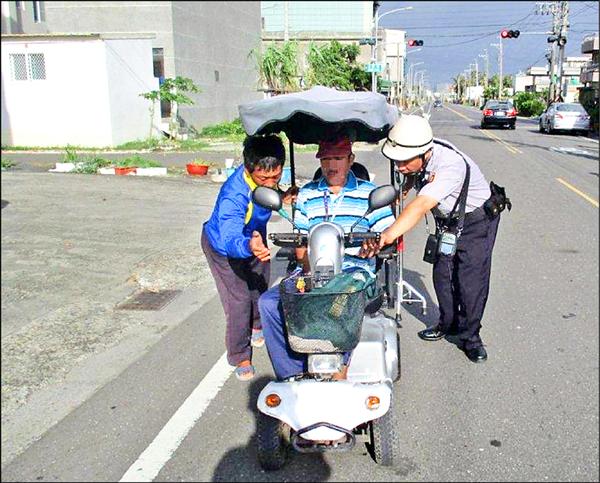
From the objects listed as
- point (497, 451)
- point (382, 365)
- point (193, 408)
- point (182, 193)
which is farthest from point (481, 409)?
point (182, 193)

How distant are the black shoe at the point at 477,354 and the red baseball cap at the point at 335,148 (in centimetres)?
179

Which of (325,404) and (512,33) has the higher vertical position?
(512,33)

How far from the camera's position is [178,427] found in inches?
137

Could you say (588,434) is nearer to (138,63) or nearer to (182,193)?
(182,193)

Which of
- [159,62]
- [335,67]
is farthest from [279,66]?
[335,67]

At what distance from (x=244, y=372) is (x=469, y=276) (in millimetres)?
1691

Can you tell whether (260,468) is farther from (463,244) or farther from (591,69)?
(591,69)

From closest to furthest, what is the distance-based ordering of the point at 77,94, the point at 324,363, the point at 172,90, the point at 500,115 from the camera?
the point at 324,363 < the point at 77,94 < the point at 172,90 < the point at 500,115

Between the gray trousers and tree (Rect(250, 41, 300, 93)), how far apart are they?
1945 centimetres

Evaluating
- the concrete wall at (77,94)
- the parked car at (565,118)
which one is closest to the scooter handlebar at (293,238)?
the concrete wall at (77,94)

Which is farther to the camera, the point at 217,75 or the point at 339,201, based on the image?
the point at 217,75

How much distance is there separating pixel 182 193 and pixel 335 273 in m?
10.1

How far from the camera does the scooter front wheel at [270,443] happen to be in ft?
9.86

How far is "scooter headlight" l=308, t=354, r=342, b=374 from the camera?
2.91m
